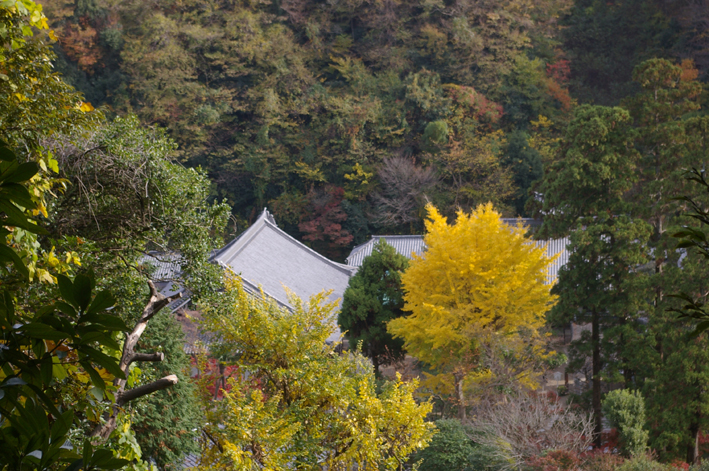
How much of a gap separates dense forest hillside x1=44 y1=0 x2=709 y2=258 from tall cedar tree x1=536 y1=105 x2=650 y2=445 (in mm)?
11597

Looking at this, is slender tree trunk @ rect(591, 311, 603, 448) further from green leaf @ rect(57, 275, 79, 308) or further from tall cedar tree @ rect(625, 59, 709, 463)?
green leaf @ rect(57, 275, 79, 308)

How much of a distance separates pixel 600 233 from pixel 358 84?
55.3 ft

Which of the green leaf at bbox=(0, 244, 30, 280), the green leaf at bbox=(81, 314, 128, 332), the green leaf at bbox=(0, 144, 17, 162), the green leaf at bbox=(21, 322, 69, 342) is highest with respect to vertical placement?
the green leaf at bbox=(0, 144, 17, 162)

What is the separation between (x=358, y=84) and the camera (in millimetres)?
25328

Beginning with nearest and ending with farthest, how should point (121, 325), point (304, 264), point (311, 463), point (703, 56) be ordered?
1. point (121, 325)
2. point (311, 463)
3. point (304, 264)
4. point (703, 56)

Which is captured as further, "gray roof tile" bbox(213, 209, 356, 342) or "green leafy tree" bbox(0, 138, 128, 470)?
"gray roof tile" bbox(213, 209, 356, 342)

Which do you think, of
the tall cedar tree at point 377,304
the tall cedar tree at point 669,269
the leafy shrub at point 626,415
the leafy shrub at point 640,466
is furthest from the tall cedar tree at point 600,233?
the tall cedar tree at point 377,304

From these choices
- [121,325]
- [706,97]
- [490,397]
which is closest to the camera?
[121,325]

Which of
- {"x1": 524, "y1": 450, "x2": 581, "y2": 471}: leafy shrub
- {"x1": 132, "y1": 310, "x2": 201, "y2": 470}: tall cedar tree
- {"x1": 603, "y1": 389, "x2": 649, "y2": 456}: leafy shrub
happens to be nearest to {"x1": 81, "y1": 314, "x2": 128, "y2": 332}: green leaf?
{"x1": 132, "y1": 310, "x2": 201, "y2": 470}: tall cedar tree

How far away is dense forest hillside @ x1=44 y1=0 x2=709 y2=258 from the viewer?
23.1 m

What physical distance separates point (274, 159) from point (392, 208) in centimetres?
552

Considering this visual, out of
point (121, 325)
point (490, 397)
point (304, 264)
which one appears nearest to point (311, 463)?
point (121, 325)

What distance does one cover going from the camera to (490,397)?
9.85 metres

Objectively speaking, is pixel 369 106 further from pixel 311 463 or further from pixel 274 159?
pixel 311 463
